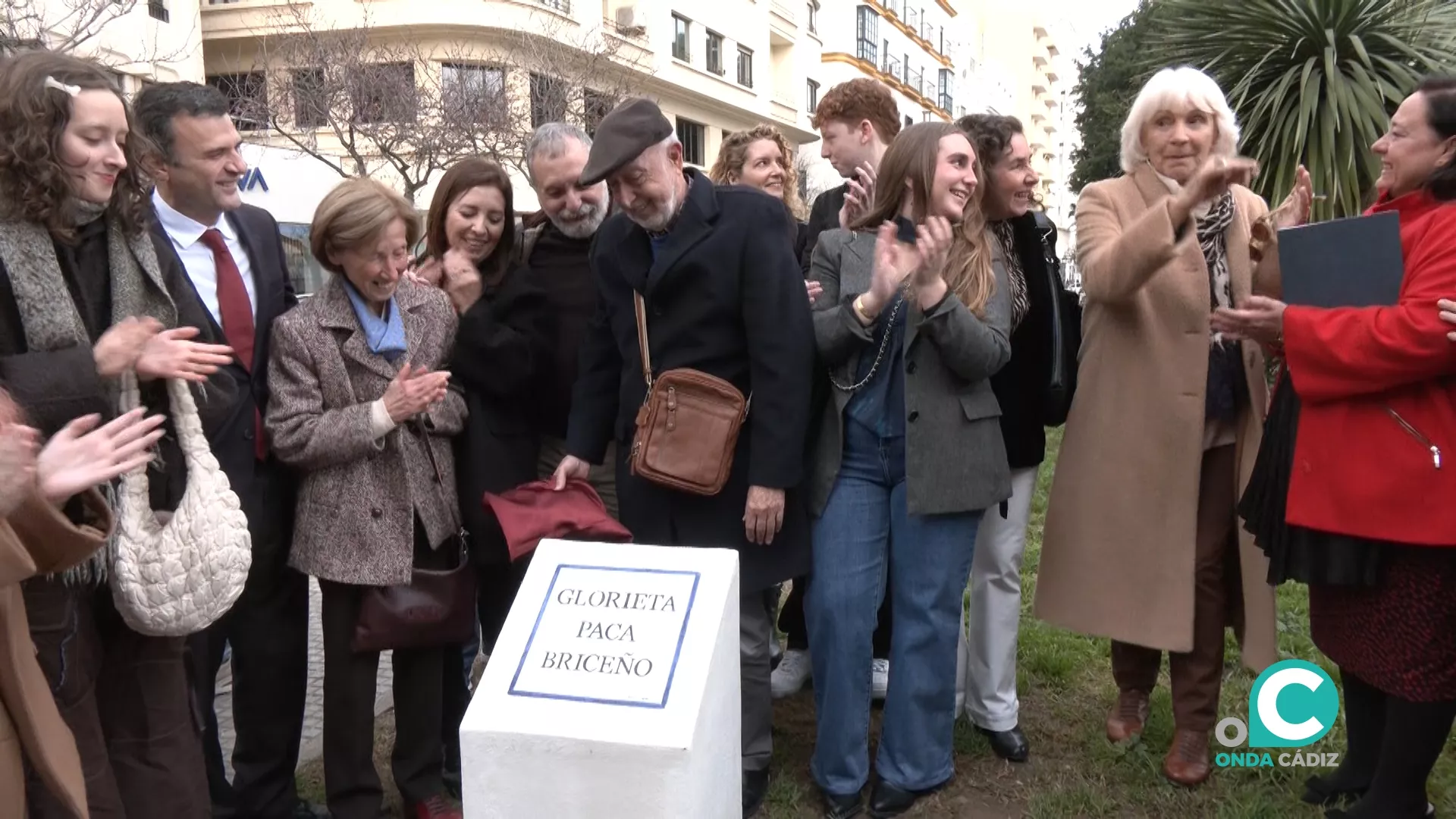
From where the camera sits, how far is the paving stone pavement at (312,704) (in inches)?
153

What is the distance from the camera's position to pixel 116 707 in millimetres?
2480

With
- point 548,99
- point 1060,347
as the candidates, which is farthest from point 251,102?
point 1060,347

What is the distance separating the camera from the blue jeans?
3213mm

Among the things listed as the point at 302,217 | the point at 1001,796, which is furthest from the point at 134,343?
the point at 302,217

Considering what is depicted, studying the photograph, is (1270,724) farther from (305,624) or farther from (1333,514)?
(305,624)

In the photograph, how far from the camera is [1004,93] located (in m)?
65.1

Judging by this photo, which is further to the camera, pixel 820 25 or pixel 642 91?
pixel 820 25

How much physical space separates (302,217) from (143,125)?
14.1 meters

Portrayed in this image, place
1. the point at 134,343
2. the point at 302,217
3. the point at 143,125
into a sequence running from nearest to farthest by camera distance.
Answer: the point at 134,343 → the point at 143,125 → the point at 302,217

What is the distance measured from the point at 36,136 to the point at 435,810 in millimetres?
2097

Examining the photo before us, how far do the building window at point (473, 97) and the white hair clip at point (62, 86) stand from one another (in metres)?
16.5

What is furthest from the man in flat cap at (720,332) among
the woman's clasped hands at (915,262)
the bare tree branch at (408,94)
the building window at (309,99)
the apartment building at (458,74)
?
the building window at (309,99)

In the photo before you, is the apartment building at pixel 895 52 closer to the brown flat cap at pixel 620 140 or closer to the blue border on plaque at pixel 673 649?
the brown flat cap at pixel 620 140

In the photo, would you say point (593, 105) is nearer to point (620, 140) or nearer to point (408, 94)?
point (408, 94)
